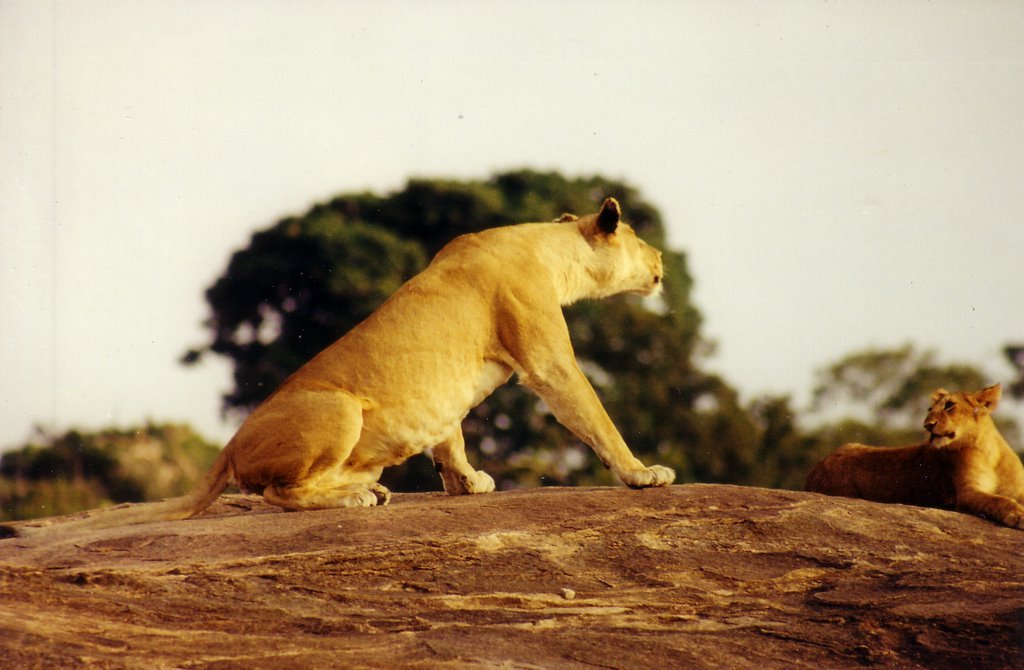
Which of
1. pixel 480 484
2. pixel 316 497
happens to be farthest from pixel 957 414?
pixel 316 497

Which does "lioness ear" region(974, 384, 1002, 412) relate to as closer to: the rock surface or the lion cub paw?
the rock surface

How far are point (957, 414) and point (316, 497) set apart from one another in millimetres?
4328

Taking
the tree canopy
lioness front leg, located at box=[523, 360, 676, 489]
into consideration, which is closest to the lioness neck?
lioness front leg, located at box=[523, 360, 676, 489]

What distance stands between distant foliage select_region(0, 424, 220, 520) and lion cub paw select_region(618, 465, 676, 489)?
16233mm

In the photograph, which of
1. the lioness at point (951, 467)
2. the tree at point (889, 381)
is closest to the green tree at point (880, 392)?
the tree at point (889, 381)

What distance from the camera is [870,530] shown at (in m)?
7.88

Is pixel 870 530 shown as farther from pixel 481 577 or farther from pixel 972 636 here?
pixel 481 577

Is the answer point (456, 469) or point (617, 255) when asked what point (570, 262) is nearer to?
point (617, 255)

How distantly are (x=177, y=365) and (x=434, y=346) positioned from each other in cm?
1658

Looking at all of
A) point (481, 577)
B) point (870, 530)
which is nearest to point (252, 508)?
point (481, 577)

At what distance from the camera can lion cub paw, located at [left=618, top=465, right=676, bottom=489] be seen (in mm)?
8375

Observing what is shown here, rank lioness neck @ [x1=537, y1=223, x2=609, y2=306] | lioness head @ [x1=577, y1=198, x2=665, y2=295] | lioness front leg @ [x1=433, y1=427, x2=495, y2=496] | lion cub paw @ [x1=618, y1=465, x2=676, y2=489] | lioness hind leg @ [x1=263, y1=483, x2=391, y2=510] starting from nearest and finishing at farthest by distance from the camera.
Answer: lioness hind leg @ [x1=263, y1=483, x2=391, y2=510], lion cub paw @ [x1=618, y1=465, x2=676, y2=489], lioness front leg @ [x1=433, y1=427, x2=495, y2=496], lioness neck @ [x1=537, y1=223, x2=609, y2=306], lioness head @ [x1=577, y1=198, x2=665, y2=295]

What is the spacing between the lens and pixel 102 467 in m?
24.7

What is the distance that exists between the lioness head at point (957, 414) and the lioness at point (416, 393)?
6.76 ft
